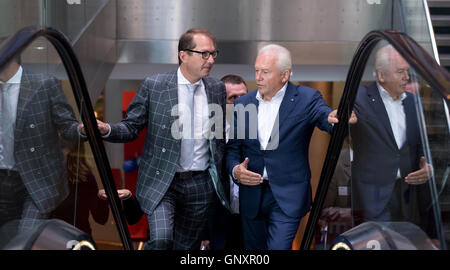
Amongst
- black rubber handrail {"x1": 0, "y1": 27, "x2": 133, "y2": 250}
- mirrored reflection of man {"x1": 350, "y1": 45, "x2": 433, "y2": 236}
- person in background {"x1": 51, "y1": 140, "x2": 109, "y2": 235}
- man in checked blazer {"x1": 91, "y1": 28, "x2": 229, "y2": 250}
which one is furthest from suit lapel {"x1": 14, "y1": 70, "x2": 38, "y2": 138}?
mirrored reflection of man {"x1": 350, "y1": 45, "x2": 433, "y2": 236}

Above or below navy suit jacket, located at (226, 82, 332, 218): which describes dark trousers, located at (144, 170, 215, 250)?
below

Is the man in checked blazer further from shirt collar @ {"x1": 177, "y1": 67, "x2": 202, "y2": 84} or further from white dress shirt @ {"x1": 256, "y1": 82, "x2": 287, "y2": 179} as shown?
white dress shirt @ {"x1": 256, "y1": 82, "x2": 287, "y2": 179}

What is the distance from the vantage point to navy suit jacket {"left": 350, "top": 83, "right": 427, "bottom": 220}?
12.3 feet

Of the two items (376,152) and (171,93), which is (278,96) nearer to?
(171,93)

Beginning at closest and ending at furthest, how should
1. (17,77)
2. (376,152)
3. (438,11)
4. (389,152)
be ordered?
1. (17,77)
2. (389,152)
3. (376,152)
4. (438,11)

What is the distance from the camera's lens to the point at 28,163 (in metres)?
3.62

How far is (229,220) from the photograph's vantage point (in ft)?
17.6

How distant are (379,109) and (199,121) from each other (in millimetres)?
1428

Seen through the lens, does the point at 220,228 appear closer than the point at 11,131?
No

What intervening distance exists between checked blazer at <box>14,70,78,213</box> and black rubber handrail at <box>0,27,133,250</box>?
0.10m

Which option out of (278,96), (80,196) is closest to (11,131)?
(80,196)

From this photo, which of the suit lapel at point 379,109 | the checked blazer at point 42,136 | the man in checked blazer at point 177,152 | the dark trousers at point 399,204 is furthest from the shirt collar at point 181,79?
the dark trousers at point 399,204

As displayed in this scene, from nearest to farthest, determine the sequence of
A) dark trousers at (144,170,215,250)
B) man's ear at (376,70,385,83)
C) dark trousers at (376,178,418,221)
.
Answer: dark trousers at (376,178,418,221) < man's ear at (376,70,385,83) < dark trousers at (144,170,215,250)
